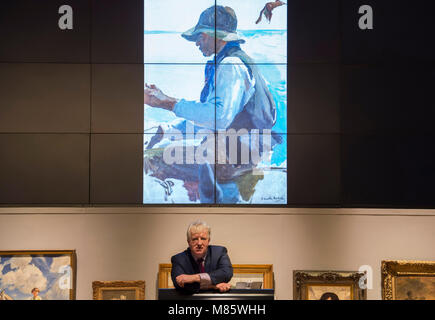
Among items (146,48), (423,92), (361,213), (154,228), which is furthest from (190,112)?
(423,92)

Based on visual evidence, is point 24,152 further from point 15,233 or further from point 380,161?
point 380,161

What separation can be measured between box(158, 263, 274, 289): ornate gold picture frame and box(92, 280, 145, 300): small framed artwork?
203 millimetres

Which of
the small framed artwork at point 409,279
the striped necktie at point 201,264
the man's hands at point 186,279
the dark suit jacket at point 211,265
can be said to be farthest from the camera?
the small framed artwork at point 409,279

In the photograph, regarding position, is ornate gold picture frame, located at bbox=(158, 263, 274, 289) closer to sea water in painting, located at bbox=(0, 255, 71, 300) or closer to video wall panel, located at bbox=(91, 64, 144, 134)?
sea water in painting, located at bbox=(0, 255, 71, 300)

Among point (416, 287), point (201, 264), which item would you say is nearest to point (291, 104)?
point (201, 264)

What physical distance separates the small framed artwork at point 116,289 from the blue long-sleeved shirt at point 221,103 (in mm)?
1667

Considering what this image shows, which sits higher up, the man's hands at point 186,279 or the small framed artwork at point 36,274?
the man's hands at point 186,279

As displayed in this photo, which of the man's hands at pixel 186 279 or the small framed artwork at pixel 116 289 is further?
the small framed artwork at pixel 116 289

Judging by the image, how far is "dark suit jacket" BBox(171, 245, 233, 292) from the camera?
166 inches

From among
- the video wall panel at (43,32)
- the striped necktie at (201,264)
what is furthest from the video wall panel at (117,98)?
the striped necktie at (201,264)

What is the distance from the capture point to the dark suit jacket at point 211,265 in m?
4.21

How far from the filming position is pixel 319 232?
5.38 metres

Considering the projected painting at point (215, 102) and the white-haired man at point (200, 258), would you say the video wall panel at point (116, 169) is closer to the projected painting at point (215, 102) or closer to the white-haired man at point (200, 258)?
the projected painting at point (215, 102)
